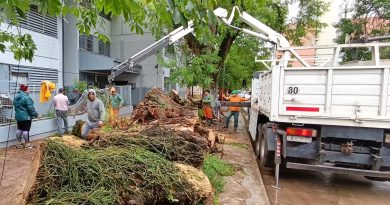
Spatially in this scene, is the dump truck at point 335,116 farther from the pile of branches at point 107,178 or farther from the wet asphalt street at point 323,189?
the pile of branches at point 107,178

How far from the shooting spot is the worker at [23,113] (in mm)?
8117

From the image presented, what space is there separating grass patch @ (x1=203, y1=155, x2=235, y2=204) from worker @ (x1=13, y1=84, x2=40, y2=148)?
4.82 m

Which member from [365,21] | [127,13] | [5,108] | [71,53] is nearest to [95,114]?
[5,108]

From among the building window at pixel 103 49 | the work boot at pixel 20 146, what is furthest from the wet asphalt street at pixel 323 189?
the building window at pixel 103 49

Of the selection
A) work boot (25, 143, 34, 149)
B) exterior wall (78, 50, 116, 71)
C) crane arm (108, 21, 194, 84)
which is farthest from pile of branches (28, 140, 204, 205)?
exterior wall (78, 50, 116, 71)

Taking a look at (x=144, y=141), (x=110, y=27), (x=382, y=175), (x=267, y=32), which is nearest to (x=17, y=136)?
(x=144, y=141)

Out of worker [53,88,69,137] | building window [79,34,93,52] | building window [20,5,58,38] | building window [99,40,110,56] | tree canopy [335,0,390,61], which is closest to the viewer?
worker [53,88,69,137]

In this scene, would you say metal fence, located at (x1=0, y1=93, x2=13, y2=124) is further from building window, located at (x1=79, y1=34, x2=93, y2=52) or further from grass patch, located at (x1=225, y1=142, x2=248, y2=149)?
building window, located at (x1=79, y1=34, x2=93, y2=52)

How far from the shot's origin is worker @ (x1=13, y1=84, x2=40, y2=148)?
812 cm

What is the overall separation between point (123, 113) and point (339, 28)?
44.6 ft

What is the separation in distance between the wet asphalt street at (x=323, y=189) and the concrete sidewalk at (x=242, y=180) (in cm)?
30

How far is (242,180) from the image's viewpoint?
6.12m

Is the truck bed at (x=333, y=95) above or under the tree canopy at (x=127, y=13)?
under

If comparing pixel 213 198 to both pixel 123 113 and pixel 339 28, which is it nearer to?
pixel 123 113
